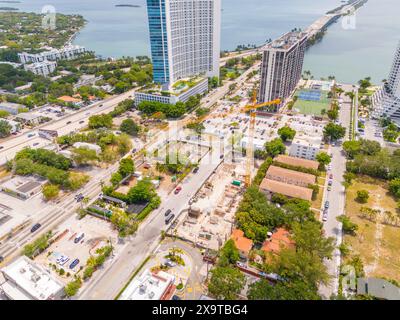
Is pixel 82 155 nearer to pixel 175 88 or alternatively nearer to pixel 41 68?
pixel 175 88

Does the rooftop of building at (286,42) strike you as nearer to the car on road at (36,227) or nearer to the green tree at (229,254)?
the green tree at (229,254)

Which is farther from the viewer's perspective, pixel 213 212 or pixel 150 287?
pixel 213 212

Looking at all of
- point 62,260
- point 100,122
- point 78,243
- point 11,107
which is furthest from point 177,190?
point 11,107

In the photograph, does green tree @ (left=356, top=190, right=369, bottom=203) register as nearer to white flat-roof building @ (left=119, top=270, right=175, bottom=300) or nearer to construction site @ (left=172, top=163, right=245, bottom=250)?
construction site @ (left=172, top=163, right=245, bottom=250)

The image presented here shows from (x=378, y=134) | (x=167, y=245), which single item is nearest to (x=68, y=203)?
(x=167, y=245)

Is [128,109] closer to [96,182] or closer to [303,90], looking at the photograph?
[96,182]

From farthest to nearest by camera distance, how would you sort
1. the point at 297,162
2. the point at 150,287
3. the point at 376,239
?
the point at 297,162 → the point at 376,239 → the point at 150,287

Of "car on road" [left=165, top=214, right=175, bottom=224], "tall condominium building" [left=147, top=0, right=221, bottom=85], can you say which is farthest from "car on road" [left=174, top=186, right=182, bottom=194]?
"tall condominium building" [left=147, top=0, right=221, bottom=85]
